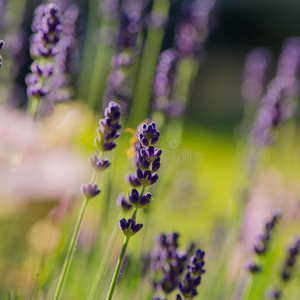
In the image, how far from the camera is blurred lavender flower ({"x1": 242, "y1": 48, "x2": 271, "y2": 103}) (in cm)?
319

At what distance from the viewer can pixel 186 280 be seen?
130 centimetres

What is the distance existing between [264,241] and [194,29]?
4.55 ft

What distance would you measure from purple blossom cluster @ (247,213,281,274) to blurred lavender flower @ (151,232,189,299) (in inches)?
10.4

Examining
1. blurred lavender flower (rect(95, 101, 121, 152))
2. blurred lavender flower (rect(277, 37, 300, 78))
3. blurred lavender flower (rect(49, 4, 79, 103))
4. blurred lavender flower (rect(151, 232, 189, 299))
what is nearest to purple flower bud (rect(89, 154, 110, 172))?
blurred lavender flower (rect(95, 101, 121, 152))

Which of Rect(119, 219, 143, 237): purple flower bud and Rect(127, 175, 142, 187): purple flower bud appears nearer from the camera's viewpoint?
Rect(119, 219, 143, 237): purple flower bud

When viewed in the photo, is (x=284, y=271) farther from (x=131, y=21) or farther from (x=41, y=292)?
(x=131, y=21)

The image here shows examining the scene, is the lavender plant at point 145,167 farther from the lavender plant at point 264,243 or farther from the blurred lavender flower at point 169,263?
the lavender plant at point 264,243

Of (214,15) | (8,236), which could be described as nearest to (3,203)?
(8,236)

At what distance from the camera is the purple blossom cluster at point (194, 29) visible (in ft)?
8.57

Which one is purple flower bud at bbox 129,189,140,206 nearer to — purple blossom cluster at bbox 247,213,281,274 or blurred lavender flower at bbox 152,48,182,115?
purple blossom cluster at bbox 247,213,281,274

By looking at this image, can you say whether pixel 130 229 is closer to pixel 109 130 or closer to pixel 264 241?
pixel 109 130

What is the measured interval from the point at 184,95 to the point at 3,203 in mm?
1159

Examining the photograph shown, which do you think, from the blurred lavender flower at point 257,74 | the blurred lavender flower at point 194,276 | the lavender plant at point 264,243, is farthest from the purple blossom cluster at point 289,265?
the blurred lavender flower at point 257,74

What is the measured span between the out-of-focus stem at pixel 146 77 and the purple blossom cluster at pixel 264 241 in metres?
1.31
